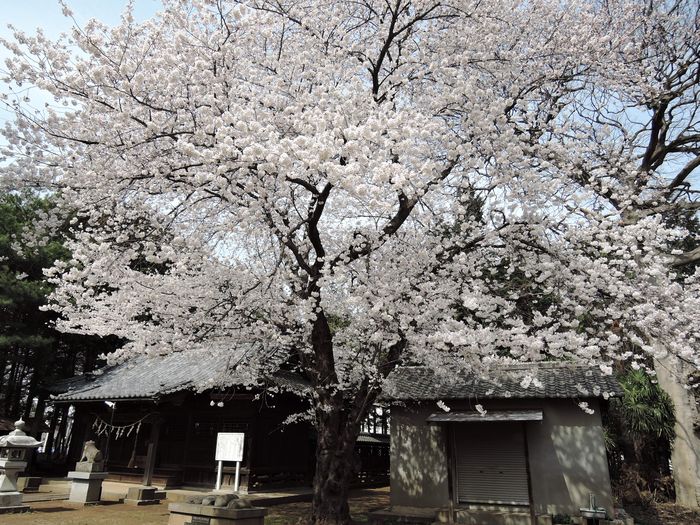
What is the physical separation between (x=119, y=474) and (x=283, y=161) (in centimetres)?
1530

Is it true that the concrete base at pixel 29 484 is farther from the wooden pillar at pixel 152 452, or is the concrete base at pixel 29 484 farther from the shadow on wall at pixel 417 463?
the shadow on wall at pixel 417 463

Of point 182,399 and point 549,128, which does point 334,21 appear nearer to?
point 549,128

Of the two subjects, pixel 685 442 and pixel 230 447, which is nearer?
pixel 230 447

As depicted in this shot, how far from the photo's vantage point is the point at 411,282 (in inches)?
334

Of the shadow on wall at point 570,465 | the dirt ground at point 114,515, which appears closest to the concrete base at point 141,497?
the dirt ground at point 114,515

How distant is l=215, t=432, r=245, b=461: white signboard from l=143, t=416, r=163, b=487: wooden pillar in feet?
21.4

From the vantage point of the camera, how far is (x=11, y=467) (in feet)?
37.3

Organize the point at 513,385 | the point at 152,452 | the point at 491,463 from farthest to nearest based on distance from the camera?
the point at 152,452 < the point at 513,385 < the point at 491,463

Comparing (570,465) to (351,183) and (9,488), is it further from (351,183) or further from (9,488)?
(9,488)

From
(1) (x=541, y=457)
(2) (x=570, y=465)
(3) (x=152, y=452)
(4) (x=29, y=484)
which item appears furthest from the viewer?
(3) (x=152, y=452)

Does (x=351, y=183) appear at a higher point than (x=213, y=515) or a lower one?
higher

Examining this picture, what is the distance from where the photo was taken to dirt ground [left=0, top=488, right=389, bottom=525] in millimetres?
9945

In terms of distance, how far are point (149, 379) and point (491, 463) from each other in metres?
11.2

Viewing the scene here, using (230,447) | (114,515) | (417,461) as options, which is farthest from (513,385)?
(114,515)
